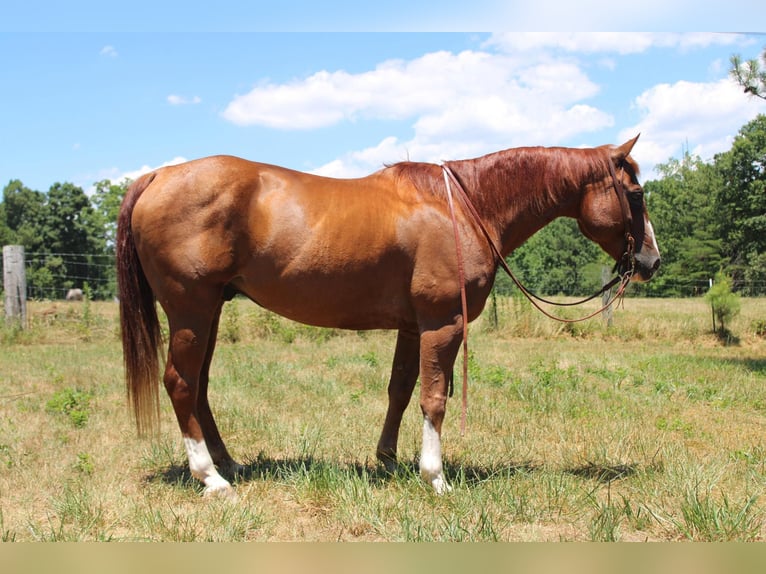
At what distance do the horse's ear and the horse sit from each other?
0.04ft

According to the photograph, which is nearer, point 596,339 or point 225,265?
point 225,265

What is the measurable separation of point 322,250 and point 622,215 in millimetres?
2198

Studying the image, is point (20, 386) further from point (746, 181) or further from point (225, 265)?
point (746, 181)

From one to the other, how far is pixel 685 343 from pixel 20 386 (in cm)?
1233

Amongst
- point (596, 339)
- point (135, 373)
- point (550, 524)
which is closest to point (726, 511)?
point (550, 524)

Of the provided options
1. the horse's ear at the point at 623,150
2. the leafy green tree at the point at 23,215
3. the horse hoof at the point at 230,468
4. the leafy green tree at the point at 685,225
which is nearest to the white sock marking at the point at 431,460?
the horse hoof at the point at 230,468

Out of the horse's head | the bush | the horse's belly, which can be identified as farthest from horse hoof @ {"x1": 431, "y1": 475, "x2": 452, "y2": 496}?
the bush

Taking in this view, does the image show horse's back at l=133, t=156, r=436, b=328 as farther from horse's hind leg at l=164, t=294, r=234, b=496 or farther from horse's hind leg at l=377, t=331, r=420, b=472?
horse's hind leg at l=377, t=331, r=420, b=472

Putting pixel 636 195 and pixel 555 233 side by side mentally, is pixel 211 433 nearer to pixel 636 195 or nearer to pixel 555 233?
pixel 636 195

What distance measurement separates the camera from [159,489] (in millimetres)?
4023

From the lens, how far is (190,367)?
395 cm

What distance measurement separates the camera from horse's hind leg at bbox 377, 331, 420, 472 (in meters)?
4.48

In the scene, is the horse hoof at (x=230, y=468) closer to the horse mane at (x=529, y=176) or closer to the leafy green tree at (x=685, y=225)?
the horse mane at (x=529, y=176)

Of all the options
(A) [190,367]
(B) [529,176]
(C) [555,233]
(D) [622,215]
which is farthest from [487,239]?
(C) [555,233]
